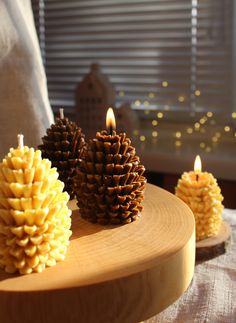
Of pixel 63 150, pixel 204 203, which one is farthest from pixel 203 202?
pixel 63 150

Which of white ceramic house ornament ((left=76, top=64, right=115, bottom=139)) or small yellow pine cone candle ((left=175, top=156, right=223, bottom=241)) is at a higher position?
white ceramic house ornament ((left=76, top=64, right=115, bottom=139))

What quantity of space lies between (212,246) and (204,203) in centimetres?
7

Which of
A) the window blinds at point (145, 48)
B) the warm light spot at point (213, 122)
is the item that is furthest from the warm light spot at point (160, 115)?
the warm light spot at point (213, 122)

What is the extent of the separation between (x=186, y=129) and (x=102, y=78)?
1.17ft

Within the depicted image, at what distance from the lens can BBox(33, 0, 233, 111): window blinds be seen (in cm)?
169

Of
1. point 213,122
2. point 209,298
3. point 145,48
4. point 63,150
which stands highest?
point 145,48

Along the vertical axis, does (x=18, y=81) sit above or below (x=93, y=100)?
above

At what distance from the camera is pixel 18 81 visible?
88 cm

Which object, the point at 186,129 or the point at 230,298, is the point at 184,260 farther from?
the point at 186,129

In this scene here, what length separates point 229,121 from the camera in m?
1.70

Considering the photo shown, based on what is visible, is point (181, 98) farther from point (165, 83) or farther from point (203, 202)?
point (203, 202)

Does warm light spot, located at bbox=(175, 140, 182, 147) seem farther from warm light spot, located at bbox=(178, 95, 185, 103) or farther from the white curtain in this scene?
the white curtain

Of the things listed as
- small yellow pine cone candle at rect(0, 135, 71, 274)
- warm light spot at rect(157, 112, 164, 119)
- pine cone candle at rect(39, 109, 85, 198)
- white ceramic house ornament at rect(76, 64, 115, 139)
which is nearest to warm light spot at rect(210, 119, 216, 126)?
warm light spot at rect(157, 112, 164, 119)

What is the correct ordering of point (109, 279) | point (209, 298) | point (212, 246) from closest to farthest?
point (109, 279)
point (209, 298)
point (212, 246)
